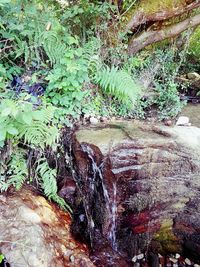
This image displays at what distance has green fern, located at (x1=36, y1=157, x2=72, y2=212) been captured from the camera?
Answer: 133 inches

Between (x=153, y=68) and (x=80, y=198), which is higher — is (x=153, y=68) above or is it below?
above

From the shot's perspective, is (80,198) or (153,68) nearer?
(80,198)

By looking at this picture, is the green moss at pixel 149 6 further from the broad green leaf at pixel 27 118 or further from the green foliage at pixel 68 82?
the broad green leaf at pixel 27 118

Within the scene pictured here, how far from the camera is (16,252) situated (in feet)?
8.57

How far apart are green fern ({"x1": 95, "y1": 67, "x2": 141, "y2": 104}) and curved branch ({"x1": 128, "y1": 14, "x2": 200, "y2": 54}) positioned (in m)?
1.02

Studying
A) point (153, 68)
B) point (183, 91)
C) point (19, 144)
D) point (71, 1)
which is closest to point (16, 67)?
point (19, 144)

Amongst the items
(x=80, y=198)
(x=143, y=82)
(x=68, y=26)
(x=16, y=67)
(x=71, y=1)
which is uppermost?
(x=71, y=1)

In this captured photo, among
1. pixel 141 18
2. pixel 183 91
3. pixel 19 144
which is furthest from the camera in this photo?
pixel 183 91

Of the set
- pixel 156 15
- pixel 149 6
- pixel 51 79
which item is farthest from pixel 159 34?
pixel 51 79

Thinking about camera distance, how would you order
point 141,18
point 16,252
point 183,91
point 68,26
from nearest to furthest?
point 16,252 < point 68,26 < point 141,18 < point 183,91

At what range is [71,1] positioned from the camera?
4.34m

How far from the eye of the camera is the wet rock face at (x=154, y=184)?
3.72m

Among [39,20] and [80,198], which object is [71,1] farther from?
[80,198]

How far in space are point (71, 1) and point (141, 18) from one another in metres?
1.09
